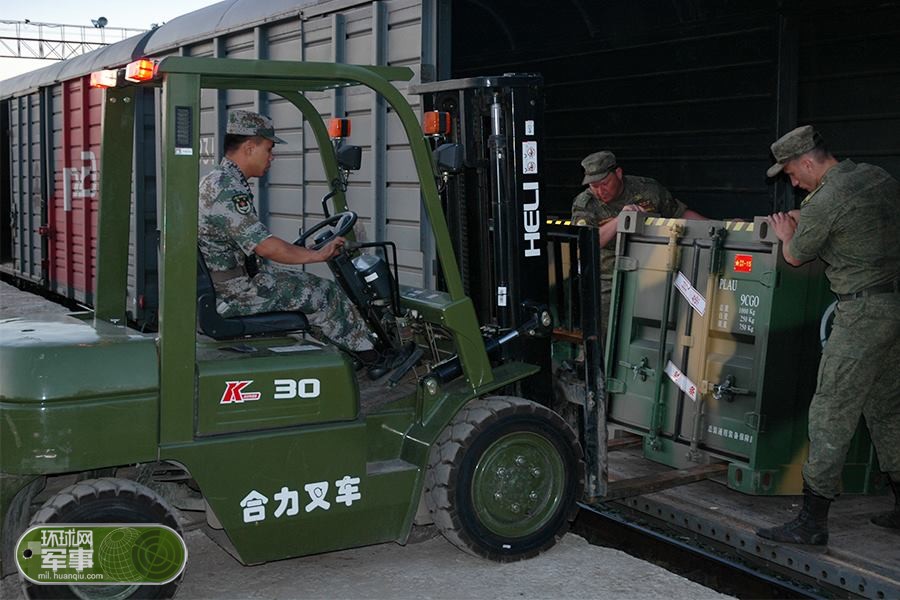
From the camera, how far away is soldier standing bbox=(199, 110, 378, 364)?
4133 mm

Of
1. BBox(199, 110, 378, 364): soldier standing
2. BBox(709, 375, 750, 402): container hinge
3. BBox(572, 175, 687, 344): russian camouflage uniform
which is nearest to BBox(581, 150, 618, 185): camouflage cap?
BBox(572, 175, 687, 344): russian camouflage uniform

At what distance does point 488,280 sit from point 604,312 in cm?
155

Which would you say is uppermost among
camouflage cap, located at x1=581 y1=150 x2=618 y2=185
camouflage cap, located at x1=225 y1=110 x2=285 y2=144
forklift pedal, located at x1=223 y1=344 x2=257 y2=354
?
camouflage cap, located at x1=225 y1=110 x2=285 y2=144

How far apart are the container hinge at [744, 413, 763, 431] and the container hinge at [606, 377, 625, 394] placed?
2.73 ft

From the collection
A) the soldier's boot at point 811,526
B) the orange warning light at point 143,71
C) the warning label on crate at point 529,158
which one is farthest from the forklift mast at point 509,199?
the orange warning light at point 143,71

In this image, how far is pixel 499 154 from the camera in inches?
185

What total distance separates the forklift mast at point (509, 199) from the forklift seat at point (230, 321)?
0.93 meters

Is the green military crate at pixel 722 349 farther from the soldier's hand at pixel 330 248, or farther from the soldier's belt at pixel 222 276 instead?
the soldier's belt at pixel 222 276

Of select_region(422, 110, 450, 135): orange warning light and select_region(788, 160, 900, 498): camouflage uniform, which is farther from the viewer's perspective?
select_region(422, 110, 450, 135): orange warning light

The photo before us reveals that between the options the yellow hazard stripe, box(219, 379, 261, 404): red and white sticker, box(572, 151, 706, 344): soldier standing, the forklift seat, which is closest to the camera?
box(219, 379, 261, 404): red and white sticker

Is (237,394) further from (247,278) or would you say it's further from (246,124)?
(246,124)

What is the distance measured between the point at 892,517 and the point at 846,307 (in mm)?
915

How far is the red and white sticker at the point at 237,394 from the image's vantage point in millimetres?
3967

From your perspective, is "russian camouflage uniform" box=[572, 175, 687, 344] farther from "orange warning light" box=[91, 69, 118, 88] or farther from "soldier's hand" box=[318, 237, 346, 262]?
"orange warning light" box=[91, 69, 118, 88]
